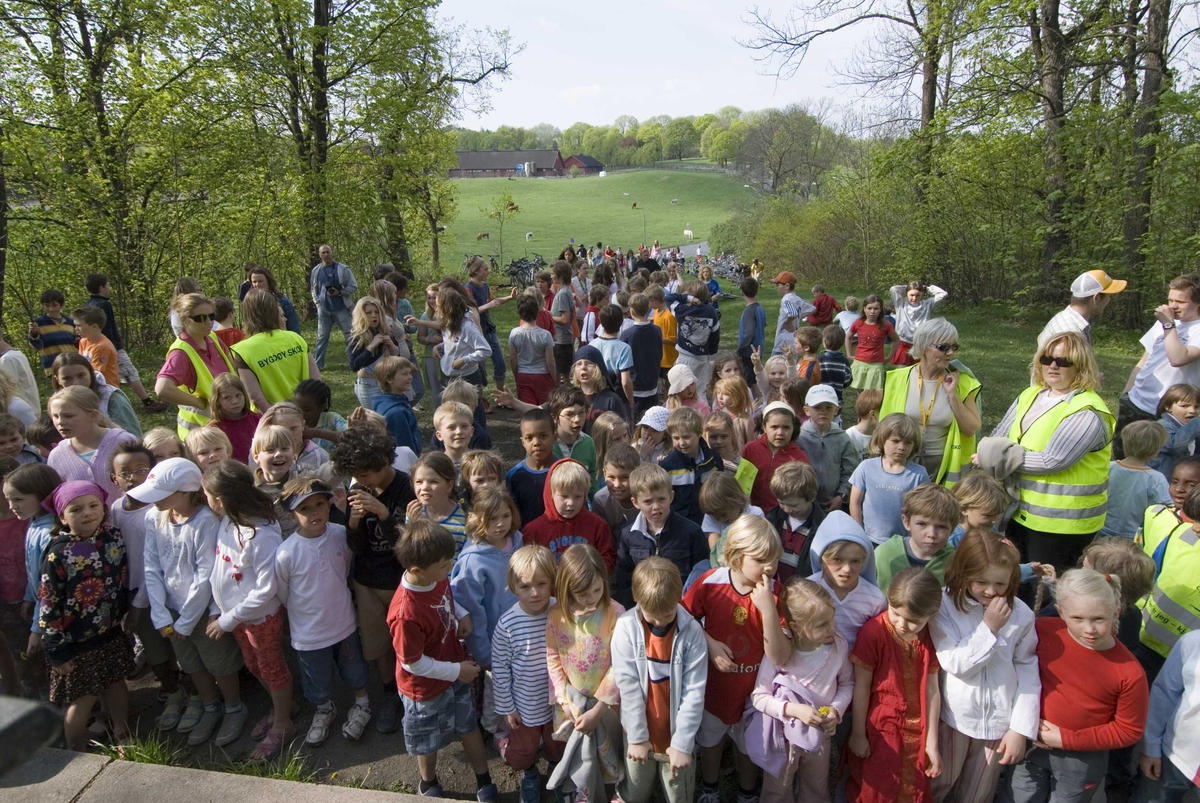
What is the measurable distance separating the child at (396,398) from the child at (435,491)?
1259 millimetres

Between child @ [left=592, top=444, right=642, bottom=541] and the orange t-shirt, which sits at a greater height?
the orange t-shirt

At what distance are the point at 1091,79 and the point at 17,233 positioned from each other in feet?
63.6

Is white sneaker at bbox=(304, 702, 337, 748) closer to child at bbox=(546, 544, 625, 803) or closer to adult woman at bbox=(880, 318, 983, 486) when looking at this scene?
child at bbox=(546, 544, 625, 803)

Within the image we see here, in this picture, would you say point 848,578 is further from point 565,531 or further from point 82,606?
point 82,606

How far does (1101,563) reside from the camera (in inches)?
114

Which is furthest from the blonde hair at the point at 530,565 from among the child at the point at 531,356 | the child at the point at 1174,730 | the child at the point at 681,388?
the child at the point at 531,356

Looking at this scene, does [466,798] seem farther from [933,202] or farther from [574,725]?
[933,202]

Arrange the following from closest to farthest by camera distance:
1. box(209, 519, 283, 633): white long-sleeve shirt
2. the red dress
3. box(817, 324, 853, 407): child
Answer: the red dress, box(209, 519, 283, 633): white long-sleeve shirt, box(817, 324, 853, 407): child

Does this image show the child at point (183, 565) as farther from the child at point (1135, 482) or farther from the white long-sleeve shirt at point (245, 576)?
the child at point (1135, 482)

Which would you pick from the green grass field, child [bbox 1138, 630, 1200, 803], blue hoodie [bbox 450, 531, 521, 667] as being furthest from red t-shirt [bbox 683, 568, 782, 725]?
the green grass field

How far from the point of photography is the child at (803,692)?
274 centimetres

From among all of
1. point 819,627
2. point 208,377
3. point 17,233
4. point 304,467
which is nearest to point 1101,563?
point 819,627

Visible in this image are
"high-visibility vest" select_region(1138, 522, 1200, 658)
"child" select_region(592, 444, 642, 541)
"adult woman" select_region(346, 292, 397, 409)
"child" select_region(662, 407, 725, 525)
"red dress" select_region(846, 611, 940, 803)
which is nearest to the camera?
"red dress" select_region(846, 611, 940, 803)

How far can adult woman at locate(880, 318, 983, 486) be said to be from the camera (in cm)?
423
